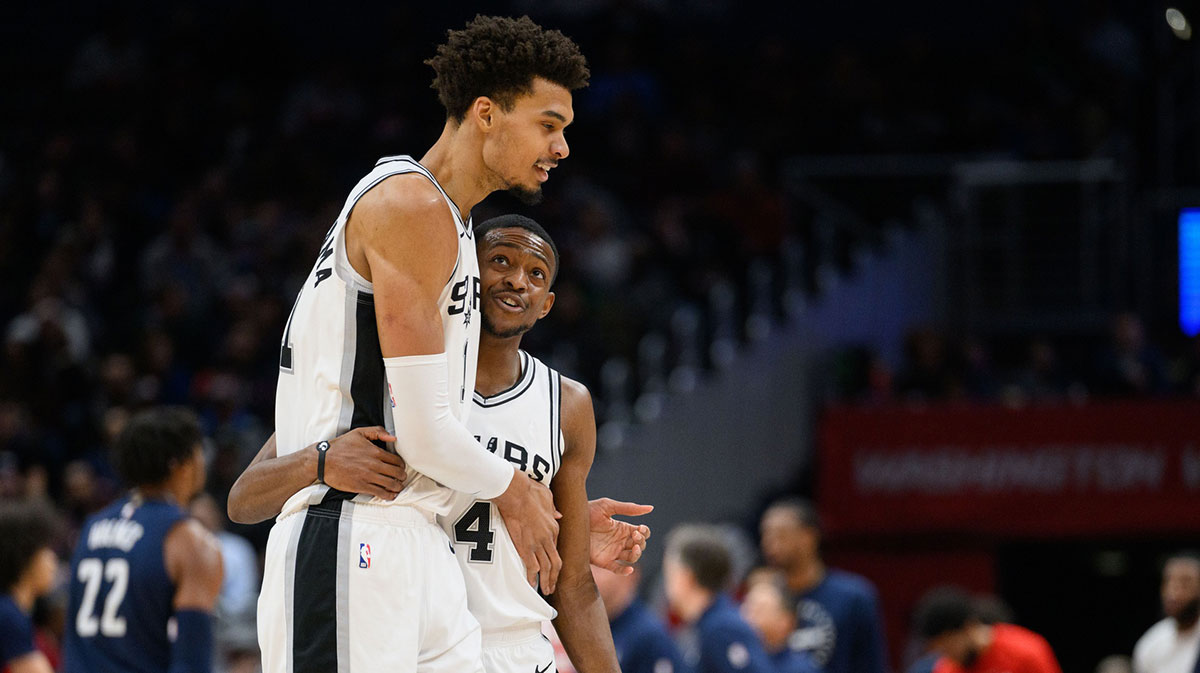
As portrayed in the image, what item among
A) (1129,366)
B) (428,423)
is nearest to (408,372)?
(428,423)

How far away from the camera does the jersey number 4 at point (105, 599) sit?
557cm

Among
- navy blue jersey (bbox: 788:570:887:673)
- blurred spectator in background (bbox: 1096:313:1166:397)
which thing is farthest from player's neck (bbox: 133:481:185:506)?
blurred spectator in background (bbox: 1096:313:1166:397)

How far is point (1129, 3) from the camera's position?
672 inches

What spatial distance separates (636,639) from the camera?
7645 millimetres

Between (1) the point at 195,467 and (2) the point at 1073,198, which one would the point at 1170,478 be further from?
(1) the point at 195,467

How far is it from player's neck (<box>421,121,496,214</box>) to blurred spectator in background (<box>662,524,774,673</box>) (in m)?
4.09

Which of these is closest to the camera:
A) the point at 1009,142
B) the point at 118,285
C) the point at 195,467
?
the point at 195,467

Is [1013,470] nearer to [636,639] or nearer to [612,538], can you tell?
[636,639]

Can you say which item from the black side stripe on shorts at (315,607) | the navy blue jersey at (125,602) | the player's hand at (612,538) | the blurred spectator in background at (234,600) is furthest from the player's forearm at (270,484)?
the blurred spectator in background at (234,600)

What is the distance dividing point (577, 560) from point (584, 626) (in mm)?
193

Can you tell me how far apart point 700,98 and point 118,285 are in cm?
630

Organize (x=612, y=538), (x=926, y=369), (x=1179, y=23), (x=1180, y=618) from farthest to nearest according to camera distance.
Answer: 1. (x=926, y=369)
2. (x=1180, y=618)
3. (x=1179, y=23)
4. (x=612, y=538)

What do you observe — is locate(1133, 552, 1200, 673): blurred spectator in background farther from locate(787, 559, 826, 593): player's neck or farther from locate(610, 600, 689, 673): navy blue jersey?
locate(610, 600, 689, 673): navy blue jersey

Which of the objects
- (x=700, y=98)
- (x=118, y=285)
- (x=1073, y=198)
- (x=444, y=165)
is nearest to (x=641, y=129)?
(x=700, y=98)
